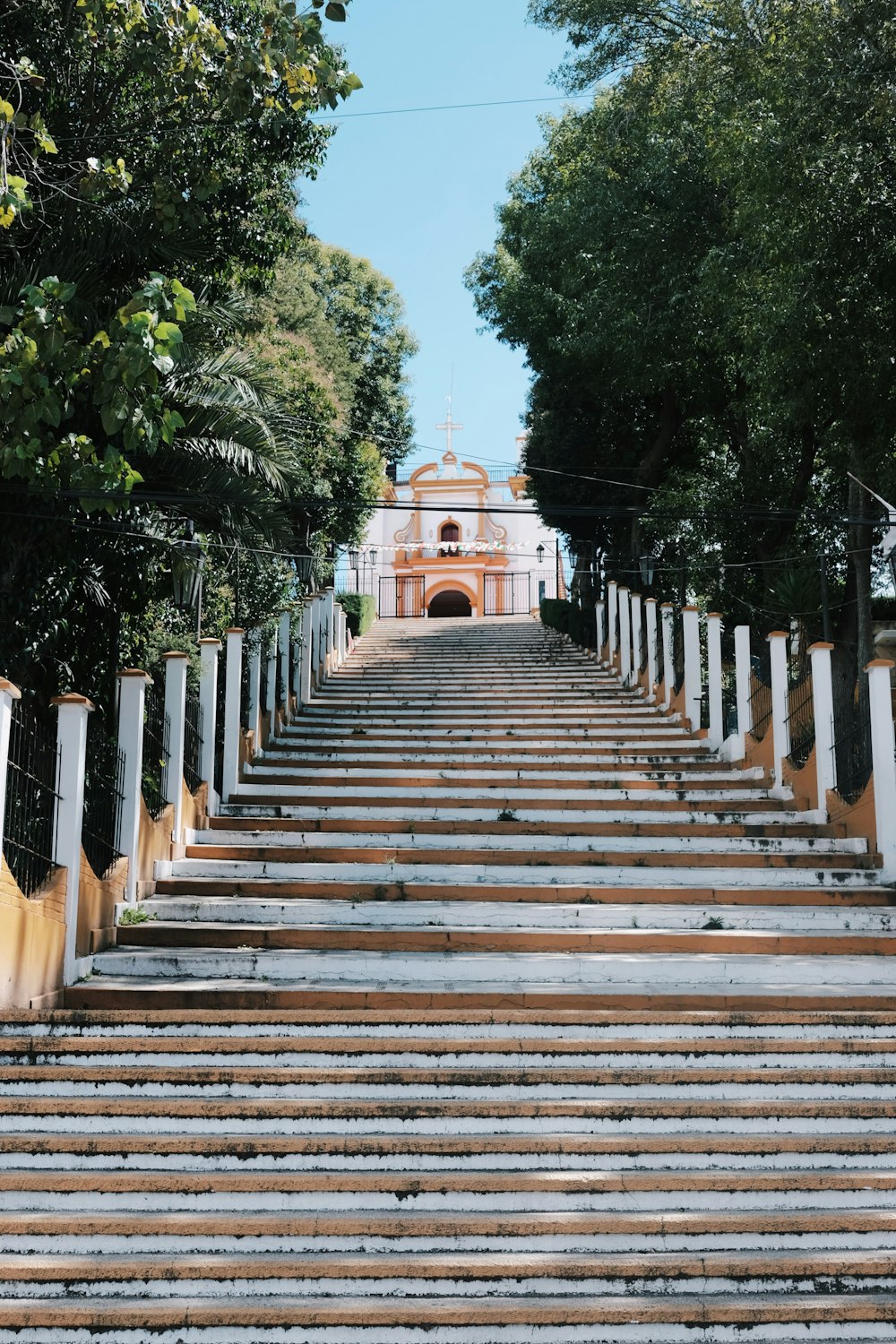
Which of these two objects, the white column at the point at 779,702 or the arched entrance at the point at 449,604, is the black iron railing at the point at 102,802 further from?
the arched entrance at the point at 449,604

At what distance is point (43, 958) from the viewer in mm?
6777

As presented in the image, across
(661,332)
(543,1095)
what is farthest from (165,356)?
(661,332)

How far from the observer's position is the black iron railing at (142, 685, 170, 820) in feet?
31.3

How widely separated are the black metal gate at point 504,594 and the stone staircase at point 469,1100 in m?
34.8

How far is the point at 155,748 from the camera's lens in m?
10.1

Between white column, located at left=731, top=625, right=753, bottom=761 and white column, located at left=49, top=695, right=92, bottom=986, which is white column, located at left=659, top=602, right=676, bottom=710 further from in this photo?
white column, located at left=49, top=695, right=92, bottom=986

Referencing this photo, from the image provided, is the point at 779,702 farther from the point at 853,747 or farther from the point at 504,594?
the point at 504,594

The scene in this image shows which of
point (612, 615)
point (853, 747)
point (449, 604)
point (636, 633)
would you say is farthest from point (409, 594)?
point (853, 747)

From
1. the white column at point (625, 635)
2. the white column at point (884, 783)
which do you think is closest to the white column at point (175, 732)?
the white column at point (884, 783)

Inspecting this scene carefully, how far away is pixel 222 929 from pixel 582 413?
2021 cm

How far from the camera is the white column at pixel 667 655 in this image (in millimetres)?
15609

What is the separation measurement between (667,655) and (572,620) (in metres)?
9.03

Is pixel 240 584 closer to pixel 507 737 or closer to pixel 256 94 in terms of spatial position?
pixel 507 737

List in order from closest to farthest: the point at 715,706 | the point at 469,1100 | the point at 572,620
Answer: the point at 469,1100 → the point at 715,706 → the point at 572,620
